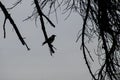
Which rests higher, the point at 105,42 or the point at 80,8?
the point at 80,8

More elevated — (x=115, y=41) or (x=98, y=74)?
(x=115, y=41)

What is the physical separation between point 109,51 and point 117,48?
22cm

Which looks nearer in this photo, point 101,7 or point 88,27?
point 101,7

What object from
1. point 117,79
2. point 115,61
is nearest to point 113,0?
point 115,61

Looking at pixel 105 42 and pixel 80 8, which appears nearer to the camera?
pixel 105 42

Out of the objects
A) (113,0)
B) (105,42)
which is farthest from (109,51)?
(113,0)

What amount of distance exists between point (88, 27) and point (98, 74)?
0.56 m

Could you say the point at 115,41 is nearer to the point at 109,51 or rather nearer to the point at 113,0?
the point at 109,51

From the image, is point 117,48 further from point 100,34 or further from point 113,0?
point 113,0

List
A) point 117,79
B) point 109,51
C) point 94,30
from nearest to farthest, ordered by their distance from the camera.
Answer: point 109,51 → point 117,79 → point 94,30

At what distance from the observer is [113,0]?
3.19 meters

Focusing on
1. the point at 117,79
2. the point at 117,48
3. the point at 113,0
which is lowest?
the point at 117,79

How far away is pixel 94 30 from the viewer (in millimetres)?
3428

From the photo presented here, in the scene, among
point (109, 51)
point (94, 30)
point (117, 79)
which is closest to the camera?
point (109, 51)
